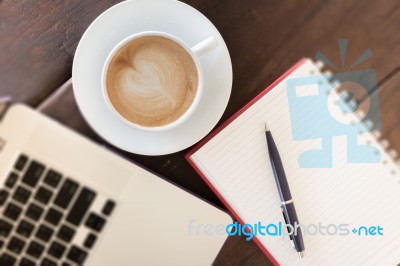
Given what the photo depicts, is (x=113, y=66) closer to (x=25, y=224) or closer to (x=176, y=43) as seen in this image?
(x=176, y=43)

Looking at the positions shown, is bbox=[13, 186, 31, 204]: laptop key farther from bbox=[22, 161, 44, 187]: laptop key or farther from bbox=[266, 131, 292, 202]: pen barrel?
bbox=[266, 131, 292, 202]: pen barrel

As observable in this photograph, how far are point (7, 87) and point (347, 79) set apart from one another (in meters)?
0.44

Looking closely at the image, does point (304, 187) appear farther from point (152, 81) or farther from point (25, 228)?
point (25, 228)

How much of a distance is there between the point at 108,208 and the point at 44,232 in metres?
0.08

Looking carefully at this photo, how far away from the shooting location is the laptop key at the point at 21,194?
0.46 meters

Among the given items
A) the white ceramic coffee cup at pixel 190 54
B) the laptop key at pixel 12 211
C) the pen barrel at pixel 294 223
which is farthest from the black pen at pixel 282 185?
the laptop key at pixel 12 211

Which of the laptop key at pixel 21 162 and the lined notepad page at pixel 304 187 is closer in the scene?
the laptop key at pixel 21 162

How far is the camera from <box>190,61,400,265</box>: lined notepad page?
22.4 inches

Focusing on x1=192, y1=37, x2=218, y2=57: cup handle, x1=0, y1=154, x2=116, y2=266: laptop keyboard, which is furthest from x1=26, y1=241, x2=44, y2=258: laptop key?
x1=192, y1=37, x2=218, y2=57: cup handle

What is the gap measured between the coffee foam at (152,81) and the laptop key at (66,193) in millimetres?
105

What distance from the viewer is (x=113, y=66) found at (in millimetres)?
511

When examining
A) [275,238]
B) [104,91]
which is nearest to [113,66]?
[104,91]

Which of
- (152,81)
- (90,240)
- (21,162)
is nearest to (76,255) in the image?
(90,240)

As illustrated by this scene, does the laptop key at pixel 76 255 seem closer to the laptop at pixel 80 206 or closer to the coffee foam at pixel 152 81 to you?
the laptop at pixel 80 206
